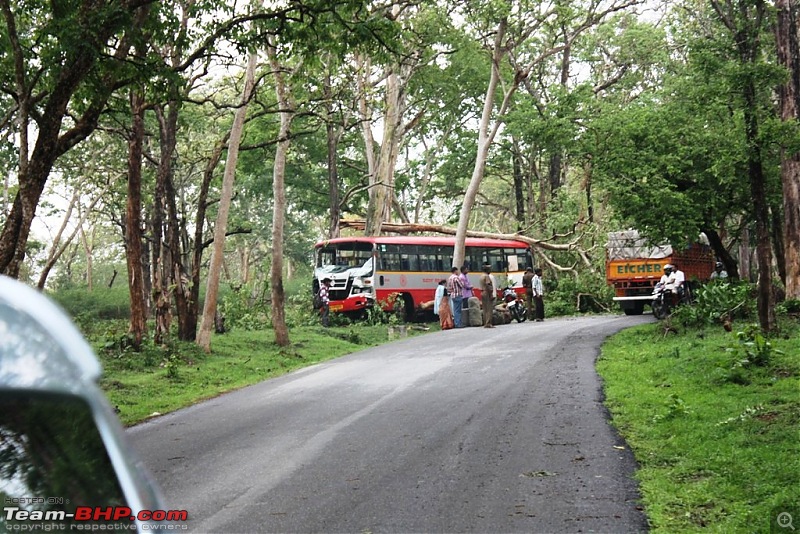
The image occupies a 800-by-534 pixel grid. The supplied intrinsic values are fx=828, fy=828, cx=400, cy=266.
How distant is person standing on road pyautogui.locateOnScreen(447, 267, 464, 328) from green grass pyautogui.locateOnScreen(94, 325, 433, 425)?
2.48 meters

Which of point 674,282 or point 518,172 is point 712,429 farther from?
point 518,172

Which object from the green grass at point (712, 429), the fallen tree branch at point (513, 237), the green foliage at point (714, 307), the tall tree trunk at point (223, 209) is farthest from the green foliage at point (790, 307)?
the fallen tree branch at point (513, 237)

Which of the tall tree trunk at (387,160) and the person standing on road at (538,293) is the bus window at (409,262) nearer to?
the tall tree trunk at (387,160)

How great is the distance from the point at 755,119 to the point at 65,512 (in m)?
14.5

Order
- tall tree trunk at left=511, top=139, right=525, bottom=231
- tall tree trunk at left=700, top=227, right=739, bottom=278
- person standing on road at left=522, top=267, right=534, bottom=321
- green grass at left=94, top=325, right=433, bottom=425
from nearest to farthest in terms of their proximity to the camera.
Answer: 1. green grass at left=94, top=325, right=433, bottom=425
2. tall tree trunk at left=700, top=227, right=739, bottom=278
3. person standing on road at left=522, top=267, right=534, bottom=321
4. tall tree trunk at left=511, top=139, right=525, bottom=231

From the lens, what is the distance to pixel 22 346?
3.79 feet

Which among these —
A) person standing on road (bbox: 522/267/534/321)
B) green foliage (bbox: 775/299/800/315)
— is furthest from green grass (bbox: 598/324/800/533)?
person standing on road (bbox: 522/267/534/321)

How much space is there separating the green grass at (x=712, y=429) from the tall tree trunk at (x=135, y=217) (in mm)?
9703

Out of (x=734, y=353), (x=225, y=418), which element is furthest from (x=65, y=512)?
(x=734, y=353)

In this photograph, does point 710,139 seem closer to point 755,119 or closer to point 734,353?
point 755,119

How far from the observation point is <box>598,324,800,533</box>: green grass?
5.96 metres

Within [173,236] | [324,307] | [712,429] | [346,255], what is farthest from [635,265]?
[712,429]

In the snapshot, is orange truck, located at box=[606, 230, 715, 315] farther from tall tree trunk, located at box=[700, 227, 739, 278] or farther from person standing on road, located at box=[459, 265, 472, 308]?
person standing on road, located at box=[459, 265, 472, 308]

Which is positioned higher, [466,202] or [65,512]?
[466,202]
